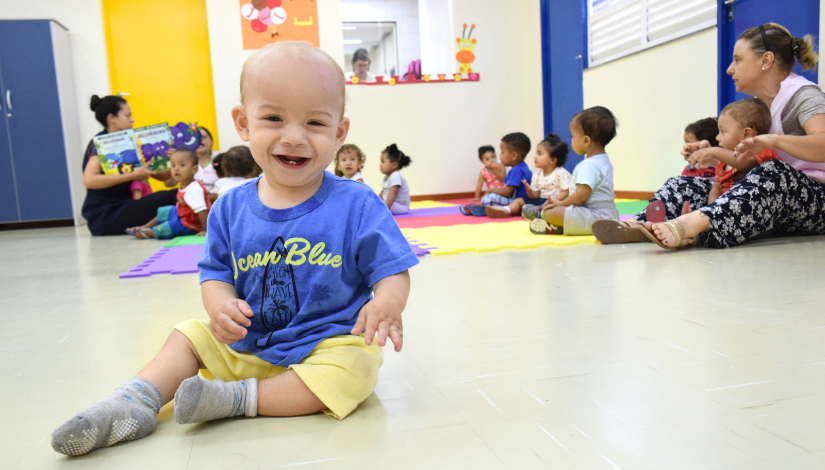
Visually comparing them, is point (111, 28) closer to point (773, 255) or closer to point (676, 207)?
point (676, 207)

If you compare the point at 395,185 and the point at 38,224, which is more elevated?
the point at 395,185

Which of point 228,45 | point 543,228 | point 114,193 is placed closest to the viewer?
point 543,228

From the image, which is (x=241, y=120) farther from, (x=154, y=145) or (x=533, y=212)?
(x=154, y=145)

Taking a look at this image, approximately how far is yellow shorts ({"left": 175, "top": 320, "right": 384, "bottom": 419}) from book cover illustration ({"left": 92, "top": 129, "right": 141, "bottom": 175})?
3.83m

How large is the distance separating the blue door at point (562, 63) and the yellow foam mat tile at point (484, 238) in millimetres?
2772

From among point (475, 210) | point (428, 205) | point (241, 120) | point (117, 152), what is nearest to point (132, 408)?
point (241, 120)

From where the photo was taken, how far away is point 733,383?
0.90 m

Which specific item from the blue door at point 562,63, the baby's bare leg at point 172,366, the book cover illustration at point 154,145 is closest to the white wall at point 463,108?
the blue door at point 562,63

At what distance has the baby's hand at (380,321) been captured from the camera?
83 cm

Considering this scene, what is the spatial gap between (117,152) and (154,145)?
26 centimetres

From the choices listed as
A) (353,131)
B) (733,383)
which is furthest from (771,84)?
(353,131)

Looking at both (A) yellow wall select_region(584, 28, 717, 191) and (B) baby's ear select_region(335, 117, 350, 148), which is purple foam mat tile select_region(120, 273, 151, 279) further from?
(A) yellow wall select_region(584, 28, 717, 191)

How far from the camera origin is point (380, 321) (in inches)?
33.2

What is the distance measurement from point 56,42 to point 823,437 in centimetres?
674
